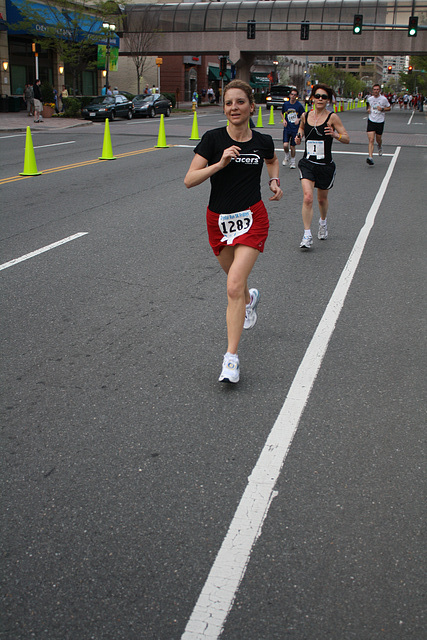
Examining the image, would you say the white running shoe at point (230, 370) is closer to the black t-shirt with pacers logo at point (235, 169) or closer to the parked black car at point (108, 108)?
the black t-shirt with pacers logo at point (235, 169)

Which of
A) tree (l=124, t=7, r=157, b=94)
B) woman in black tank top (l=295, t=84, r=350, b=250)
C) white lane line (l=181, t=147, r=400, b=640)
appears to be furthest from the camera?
tree (l=124, t=7, r=157, b=94)

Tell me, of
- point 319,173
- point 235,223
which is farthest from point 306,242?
point 235,223

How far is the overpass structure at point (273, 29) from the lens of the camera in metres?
57.8

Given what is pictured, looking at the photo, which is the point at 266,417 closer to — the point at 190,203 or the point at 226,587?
the point at 226,587

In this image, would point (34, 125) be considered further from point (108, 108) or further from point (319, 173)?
point (319, 173)

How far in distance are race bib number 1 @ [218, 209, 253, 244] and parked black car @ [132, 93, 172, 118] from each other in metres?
36.4

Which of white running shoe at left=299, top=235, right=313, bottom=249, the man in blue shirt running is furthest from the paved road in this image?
the man in blue shirt running

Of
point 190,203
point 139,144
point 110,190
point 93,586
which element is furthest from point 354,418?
point 139,144

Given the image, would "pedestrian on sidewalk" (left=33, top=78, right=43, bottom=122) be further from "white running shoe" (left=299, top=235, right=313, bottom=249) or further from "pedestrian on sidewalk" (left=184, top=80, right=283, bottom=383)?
"pedestrian on sidewalk" (left=184, top=80, right=283, bottom=383)

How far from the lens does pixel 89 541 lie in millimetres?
2760

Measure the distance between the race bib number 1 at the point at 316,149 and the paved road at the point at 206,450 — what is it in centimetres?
137

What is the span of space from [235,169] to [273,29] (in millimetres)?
61202

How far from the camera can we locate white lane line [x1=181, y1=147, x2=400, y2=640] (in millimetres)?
2363

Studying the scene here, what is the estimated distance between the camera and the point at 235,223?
4.45 metres
